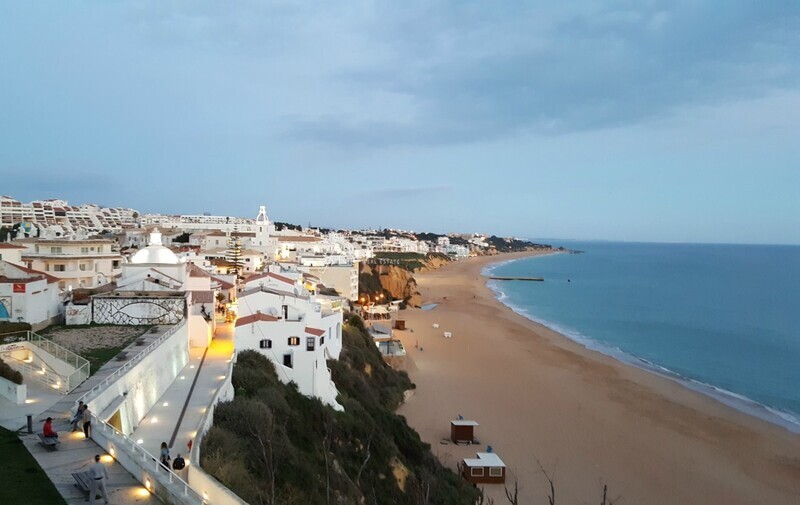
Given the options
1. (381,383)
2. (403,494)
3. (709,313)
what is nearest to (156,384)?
(403,494)

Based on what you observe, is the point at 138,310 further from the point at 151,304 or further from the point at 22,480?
the point at 22,480

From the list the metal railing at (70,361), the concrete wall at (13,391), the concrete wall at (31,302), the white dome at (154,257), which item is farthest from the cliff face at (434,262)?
the concrete wall at (13,391)

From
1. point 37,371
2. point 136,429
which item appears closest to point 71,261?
point 37,371

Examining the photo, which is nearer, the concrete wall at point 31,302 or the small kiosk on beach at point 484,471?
the concrete wall at point 31,302

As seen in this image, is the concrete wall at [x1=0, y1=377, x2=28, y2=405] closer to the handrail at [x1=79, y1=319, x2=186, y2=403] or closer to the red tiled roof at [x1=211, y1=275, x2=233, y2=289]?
the handrail at [x1=79, y1=319, x2=186, y2=403]

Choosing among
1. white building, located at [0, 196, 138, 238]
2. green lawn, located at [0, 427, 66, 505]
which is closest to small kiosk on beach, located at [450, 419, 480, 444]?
green lawn, located at [0, 427, 66, 505]

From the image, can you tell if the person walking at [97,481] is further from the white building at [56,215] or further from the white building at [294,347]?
the white building at [56,215]

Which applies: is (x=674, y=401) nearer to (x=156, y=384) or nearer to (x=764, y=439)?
(x=764, y=439)
